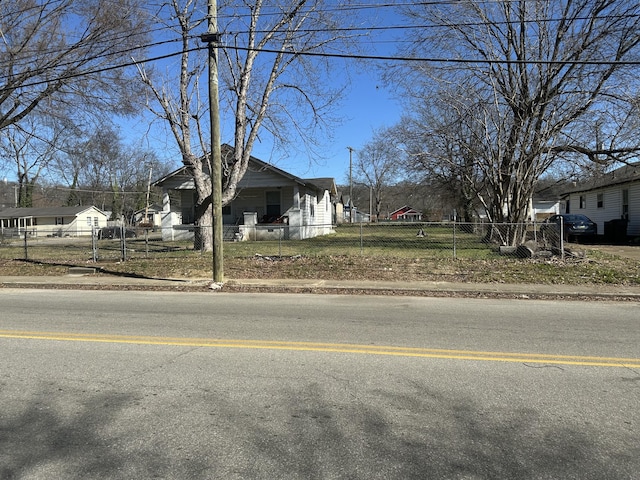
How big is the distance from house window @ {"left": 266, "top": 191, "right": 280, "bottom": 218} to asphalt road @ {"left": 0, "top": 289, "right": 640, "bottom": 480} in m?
21.8

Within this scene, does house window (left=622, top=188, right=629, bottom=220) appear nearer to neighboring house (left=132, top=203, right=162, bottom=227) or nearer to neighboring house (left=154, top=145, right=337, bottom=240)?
neighboring house (left=154, top=145, right=337, bottom=240)

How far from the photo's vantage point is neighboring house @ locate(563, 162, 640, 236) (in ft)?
75.4

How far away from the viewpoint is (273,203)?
2892 cm

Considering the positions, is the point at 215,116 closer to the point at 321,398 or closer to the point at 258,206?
the point at 321,398

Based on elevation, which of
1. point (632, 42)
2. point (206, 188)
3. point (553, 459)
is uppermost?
point (632, 42)

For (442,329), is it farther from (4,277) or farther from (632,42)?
(632,42)

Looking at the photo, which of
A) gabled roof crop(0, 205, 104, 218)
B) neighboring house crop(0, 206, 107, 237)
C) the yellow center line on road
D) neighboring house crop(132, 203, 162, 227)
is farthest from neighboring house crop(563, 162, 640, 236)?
gabled roof crop(0, 205, 104, 218)

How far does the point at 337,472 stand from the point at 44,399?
9.14 feet

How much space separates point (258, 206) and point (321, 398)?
25424mm

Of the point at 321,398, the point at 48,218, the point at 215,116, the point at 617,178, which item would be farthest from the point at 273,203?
Answer: the point at 48,218

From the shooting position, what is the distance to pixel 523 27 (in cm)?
1570

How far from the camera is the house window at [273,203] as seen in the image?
28828mm

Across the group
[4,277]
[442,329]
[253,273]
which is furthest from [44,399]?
[4,277]

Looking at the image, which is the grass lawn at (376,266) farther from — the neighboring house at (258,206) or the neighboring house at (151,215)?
the neighboring house at (151,215)
